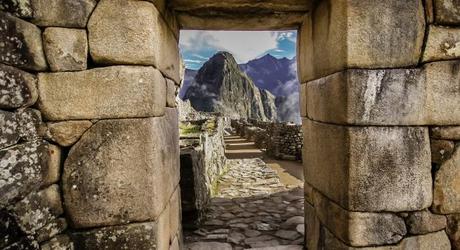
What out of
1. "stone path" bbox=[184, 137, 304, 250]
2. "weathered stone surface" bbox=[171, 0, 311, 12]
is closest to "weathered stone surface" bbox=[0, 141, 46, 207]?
"weathered stone surface" bbox=[171, 0, 311, 12]

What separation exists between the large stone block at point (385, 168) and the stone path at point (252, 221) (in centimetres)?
156

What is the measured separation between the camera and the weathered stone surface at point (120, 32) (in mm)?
1967

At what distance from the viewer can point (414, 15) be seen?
208 cm

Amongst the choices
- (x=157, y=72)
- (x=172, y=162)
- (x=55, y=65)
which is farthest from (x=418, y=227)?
(x=55, y=65)

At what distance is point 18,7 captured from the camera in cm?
178

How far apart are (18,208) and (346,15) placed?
250 cm

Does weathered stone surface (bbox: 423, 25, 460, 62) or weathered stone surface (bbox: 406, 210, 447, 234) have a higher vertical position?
weathered stone surface (bbox: 423, 25, 460, 62)

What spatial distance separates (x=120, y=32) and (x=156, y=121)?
68 cm

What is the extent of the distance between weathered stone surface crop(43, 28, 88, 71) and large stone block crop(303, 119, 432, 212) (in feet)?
6.52

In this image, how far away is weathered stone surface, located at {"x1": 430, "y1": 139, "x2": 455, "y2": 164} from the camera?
2.17 metres

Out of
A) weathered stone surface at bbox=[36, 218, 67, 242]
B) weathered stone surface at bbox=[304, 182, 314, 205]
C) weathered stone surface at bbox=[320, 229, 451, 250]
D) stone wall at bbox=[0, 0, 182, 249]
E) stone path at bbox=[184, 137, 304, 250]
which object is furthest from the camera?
stone path at bbox=[184, 137, 304, 250]

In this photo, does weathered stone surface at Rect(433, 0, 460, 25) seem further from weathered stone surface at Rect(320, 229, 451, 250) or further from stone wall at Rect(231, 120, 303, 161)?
stone wall at Rect(231, 120, 303, 161)

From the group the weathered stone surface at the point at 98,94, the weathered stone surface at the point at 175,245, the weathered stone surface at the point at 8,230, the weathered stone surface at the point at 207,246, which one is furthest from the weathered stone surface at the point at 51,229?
the weathered stone surface at the point at 207,246

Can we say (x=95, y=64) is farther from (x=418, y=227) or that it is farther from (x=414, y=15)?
(x=418, y=227)
